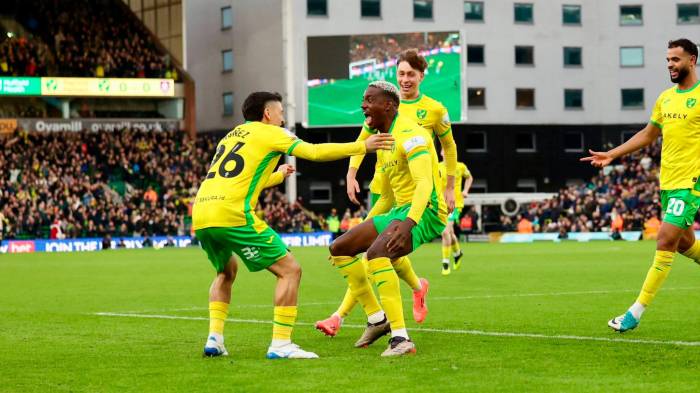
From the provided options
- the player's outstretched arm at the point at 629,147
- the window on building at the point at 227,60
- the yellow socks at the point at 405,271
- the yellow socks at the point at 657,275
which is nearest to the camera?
the yellow socks at the point at 657,275

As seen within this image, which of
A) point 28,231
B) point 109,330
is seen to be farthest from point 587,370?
point 28,231

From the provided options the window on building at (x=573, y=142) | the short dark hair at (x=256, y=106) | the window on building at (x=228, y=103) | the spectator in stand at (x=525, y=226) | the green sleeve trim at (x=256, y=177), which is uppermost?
the window on building at (x=228, y=103)

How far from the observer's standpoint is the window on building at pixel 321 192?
7175 centimetres

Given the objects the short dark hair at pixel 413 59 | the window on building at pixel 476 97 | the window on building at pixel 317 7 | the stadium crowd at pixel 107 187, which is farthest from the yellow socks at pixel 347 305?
the window on building at pixel 476 97

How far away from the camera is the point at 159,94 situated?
6203 cm

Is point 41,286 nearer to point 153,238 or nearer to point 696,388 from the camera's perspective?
point 696,388

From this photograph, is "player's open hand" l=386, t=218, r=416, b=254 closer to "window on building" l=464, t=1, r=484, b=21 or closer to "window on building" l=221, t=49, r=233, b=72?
"window on building" l=221, t=49, r=233, b=72

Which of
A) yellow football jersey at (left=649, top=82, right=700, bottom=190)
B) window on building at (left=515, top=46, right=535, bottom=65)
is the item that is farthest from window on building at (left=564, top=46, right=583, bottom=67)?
yellow football jersey at (left=649, top=82, right=700, bottom=190)

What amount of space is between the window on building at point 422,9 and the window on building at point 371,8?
242cm

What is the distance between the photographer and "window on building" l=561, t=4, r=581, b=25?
76438 mm

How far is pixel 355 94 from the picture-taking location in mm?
52344

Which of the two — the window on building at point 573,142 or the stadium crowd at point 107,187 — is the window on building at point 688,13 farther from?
the stadium crowd at point 107,187

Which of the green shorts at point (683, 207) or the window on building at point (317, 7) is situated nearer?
the green shorts at point (683, 207)

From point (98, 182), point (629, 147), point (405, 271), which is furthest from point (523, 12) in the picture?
point (405, 271)
